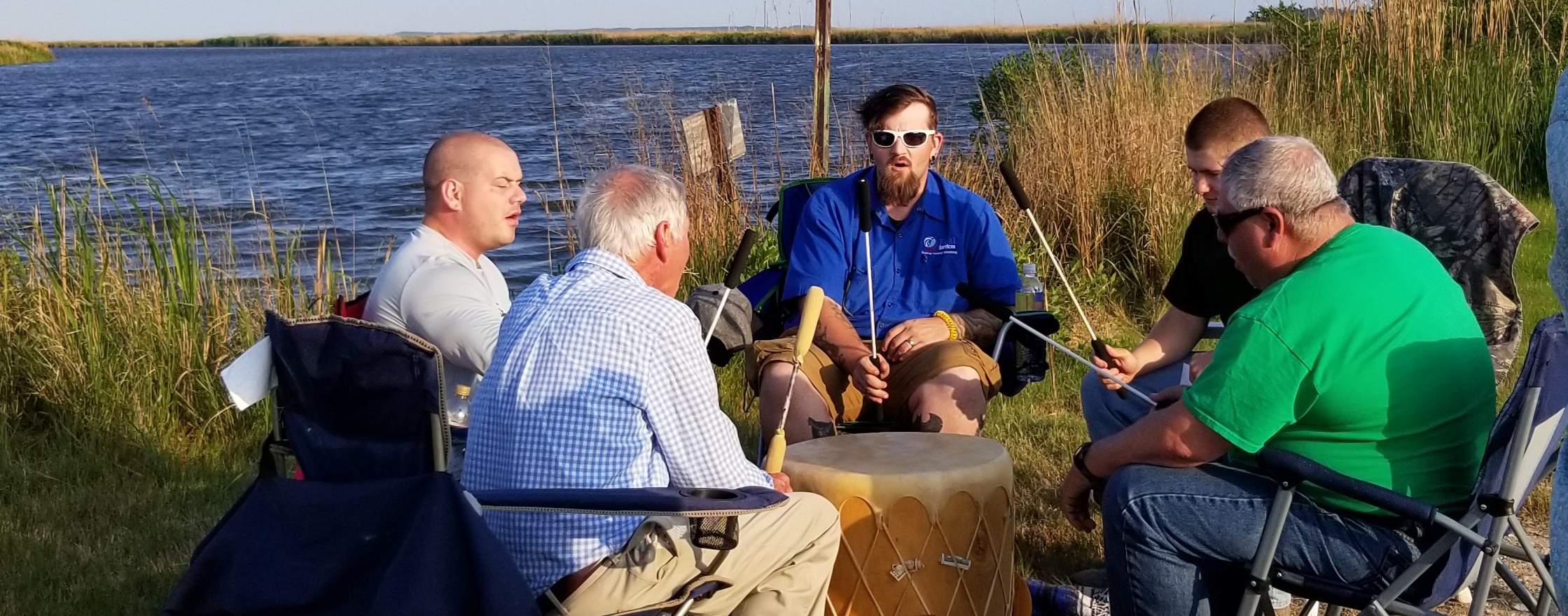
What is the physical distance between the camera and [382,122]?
27.9 m

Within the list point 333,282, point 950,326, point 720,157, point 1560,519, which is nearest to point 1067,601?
point 950,326

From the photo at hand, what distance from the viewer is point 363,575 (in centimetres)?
213

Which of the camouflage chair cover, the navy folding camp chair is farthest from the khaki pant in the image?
the camouflage chair cover

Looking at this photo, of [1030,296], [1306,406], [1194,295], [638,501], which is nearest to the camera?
[638,501]

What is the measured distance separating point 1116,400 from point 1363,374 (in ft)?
3.83

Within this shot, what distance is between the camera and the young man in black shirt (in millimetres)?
3486

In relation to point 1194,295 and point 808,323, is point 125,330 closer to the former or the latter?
point 808,323

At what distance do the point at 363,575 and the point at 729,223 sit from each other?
4.41 metres

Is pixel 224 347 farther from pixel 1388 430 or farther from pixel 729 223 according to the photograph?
pixel 1388 430

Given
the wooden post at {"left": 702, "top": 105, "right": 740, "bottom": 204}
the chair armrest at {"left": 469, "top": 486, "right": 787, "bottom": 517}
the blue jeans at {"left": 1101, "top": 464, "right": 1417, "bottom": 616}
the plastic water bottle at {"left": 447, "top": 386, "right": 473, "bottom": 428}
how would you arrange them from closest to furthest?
the chair armrest at {"left": 469, "top": 486, "right": 787, "bottom": 517} < the blue jeans at {"left": 1101, "top": 464, "right": 1417, "bottom": 616} < the plastic water bottle at {"left": 447, "top": 386, "right": 473, "bottom": 428} < the wooden post at {"left": 702, "top": 105, "right": 740, "bottom": 204}

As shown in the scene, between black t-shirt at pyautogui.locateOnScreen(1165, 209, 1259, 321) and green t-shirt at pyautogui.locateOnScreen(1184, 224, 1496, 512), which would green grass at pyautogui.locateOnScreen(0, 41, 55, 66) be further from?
green t-shirt at pyautogui.locateOnScreen(1184, 224, 1496, 512)

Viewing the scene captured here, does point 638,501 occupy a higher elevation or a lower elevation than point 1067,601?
higher

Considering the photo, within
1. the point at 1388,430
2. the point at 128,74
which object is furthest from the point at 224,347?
the point at 128,74

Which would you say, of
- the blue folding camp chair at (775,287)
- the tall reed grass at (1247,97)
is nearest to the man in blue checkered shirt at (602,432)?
the blue folding camp chair at (775,287)
